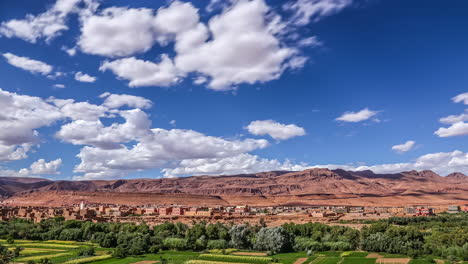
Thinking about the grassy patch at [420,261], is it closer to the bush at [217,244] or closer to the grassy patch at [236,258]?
the grassy patch at [236,258]

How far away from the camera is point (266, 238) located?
60406 mm

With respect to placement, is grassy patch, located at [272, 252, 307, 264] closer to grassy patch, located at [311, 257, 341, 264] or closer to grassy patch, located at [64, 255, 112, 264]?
grassy patch, located at [311, 257, 341, 264]

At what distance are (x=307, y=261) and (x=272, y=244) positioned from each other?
9320 millimetres

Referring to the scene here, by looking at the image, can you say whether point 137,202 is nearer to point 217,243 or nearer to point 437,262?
point 217,243

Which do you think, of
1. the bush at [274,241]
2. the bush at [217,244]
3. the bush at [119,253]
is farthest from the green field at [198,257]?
the bush at [217,244]

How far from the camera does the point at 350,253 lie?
55.4m

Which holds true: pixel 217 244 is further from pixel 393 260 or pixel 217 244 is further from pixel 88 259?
pixel 393 260

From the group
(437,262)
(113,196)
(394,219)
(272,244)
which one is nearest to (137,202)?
(113,196)

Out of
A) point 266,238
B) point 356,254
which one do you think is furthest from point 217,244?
point 356,254

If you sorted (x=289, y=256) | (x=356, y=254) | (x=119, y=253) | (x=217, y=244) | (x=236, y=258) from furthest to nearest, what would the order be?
(x=217, y=244), (x=119, y=253), (x=356, y=254), (x=289, y=256), (x=236, y=258)

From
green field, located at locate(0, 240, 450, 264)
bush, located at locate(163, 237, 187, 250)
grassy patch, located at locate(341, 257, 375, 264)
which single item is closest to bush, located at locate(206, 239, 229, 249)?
green field, located at locate(0, 240, 450, 264)

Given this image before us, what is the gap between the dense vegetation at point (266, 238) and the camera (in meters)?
55.9

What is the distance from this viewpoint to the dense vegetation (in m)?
55.9

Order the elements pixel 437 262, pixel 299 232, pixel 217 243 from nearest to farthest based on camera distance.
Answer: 1. pixel 437 262
2. pixel 217 243
3. pixel 299 232
